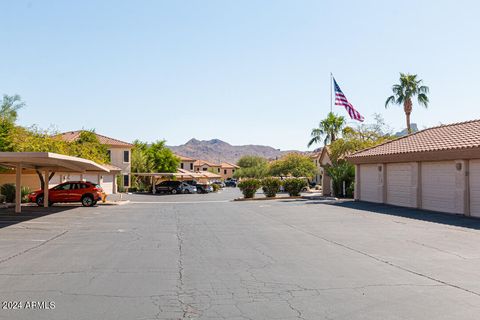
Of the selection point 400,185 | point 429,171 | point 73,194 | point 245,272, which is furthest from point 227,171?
point 245,272

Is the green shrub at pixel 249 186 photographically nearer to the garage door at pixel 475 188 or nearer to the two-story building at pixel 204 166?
the garage door at pixel 475 188

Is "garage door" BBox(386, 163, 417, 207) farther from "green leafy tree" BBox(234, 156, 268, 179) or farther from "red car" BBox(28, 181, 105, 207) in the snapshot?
"green leafy tree" BBox(234, 156, 268, 179)

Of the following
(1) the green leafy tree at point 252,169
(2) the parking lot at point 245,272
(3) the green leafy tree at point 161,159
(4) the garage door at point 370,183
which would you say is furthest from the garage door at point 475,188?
(1) the green leafy tree at point 252,169

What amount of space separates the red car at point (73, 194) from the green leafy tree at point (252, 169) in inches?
2876

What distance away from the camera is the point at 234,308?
7.02 metres

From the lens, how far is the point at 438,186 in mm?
24328

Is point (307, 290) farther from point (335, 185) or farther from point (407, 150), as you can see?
point (335, 185)

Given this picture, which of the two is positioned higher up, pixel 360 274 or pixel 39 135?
pixel 39 135

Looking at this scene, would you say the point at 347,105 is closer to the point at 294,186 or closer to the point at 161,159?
the point at 294,186

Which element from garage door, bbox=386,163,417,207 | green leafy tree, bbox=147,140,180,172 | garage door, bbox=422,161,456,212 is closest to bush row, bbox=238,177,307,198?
garage door, bbox=386,163,417,207

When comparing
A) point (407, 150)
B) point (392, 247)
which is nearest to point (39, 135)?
point (407, 150)

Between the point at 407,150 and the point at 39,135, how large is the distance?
27.5 metres

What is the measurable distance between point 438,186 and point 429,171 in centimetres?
118

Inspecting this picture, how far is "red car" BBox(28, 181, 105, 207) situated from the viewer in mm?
31953
